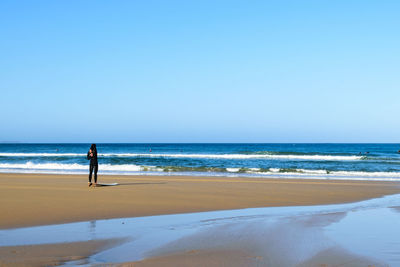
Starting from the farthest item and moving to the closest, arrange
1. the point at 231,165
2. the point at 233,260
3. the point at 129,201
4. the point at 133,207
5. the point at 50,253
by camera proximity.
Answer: the point at 231,165 → the point at 129,201 → the point at 133,207 → the point at 50,253 → the point at 233,260

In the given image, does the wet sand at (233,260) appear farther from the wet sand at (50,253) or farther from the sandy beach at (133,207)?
the wet sand at (50,253)

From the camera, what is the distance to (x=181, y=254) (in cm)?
513

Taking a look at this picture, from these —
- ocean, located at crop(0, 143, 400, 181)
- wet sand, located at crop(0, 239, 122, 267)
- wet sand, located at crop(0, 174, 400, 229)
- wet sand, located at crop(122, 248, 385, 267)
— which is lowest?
ocean, located at crop(0, 143, 400, 181)

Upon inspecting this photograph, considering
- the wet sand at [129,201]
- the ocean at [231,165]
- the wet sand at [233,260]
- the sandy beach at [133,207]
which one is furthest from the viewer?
the ocean at [231,165]

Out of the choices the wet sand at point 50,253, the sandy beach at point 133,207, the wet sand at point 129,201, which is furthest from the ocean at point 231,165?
the wet sand at point 50,253

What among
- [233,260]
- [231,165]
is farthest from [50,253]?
[231,165]

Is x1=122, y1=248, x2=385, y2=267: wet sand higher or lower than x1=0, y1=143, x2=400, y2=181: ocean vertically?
higher

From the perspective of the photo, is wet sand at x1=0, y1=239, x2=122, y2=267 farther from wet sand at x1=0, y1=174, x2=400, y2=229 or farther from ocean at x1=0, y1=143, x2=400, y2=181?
ocean at x1=0, y1=143, x2=400, y2=181

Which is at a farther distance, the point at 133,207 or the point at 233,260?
the point at 133,207

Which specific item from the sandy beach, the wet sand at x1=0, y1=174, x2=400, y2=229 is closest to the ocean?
the wet sand at x1=0, y1=174, x2=400, y2=229

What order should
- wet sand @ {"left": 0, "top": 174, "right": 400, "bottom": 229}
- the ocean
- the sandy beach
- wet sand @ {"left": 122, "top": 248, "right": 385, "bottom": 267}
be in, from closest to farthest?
wet sand @ {"left": 122, "top": 248, "right": 385, "bottom": 267} → the sandy beach → wet sand @ {"left": 0, "top": 174, "right": 400, "bottom": 229} → the ocean

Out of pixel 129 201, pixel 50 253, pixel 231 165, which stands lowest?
pixel 231 165

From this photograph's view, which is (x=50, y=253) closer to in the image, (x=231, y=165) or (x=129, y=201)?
(x=129, y=201)

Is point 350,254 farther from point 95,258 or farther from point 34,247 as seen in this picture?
point 34,247
